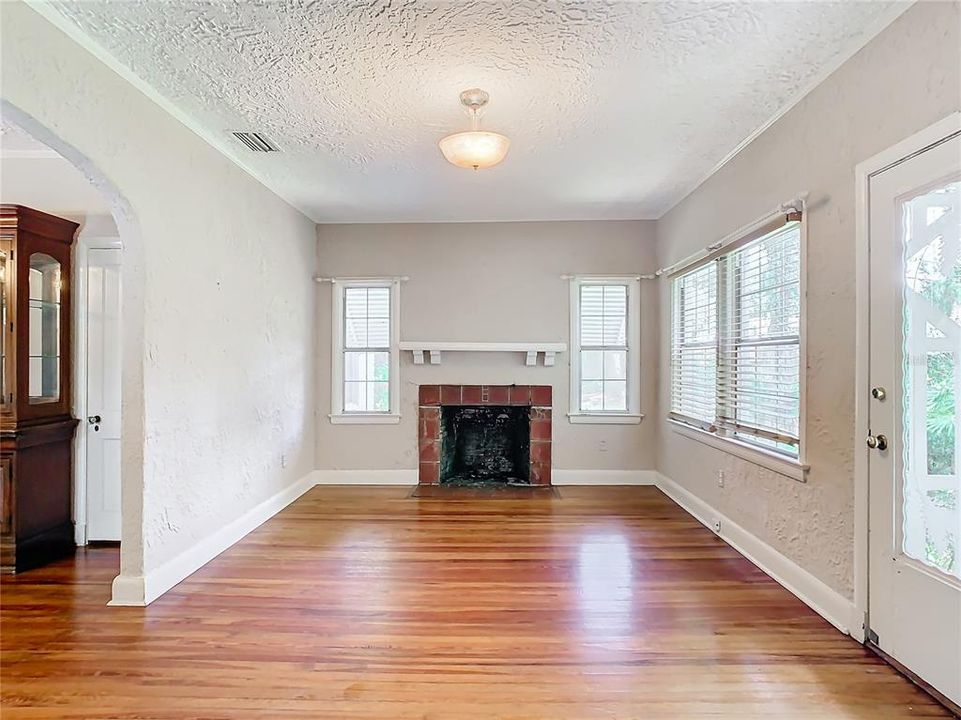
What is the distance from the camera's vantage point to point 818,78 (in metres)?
2.62

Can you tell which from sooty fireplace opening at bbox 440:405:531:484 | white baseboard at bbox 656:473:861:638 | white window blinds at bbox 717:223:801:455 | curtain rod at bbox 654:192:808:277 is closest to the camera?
white baseboard at bbox 656:473:861:638

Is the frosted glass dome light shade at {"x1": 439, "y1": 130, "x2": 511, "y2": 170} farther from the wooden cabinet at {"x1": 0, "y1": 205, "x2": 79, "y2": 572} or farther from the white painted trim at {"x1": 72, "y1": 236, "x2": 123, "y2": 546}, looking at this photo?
the wooden cabinet at {"x1": 0, "y1": 205, "x2": 79, "y2": 572}

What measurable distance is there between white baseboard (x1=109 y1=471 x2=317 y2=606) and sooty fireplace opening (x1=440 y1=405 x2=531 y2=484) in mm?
1883

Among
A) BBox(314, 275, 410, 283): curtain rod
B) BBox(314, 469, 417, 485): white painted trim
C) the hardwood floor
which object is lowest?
the hardwood floor

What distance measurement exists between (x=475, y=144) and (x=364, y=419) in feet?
11.3

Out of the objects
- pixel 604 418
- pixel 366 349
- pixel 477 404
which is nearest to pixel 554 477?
pixel 604 418

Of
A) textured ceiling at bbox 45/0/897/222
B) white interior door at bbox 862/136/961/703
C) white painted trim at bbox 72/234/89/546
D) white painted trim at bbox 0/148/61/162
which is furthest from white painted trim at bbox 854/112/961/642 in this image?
white painted trim at bbox 0/148/61/162

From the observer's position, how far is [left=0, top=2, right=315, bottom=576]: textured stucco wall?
2.29 metres

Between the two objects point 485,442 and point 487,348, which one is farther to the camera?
point 485,442

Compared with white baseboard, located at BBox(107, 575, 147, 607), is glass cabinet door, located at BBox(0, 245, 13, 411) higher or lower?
higher

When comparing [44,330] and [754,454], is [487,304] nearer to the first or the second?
[754,454]

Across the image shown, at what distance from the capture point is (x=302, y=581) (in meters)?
3.10

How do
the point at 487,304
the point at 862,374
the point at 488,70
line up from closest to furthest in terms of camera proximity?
the point at 862,374, the point at 488,70, the point at 487,304

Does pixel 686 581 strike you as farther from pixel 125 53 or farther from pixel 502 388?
pixel 125 53
